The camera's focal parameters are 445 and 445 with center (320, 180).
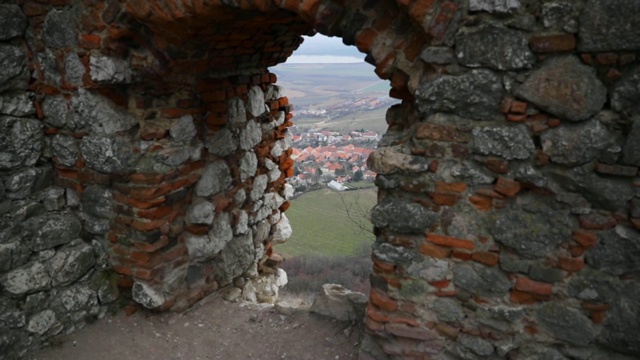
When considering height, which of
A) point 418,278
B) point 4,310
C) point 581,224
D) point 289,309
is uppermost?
point 581,224

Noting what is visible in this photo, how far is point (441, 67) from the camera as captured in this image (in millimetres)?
2305

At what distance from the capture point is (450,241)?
2.53 m

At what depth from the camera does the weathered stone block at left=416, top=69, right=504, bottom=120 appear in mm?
2230

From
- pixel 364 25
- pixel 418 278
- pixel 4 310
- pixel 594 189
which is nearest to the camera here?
pixel 594 189

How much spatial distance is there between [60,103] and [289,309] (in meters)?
2.51

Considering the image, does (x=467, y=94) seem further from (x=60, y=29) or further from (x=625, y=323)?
(x=60, y=29)

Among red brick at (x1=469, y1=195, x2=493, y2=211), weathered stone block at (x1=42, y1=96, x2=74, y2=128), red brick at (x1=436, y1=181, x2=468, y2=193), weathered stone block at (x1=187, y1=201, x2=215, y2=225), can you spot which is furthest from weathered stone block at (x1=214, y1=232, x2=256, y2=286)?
red brick at (x1=469, y1=195, x2=493, y2=211)

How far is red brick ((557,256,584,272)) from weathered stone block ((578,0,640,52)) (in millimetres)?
1040

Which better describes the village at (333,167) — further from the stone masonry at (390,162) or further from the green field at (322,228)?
the stone masonry at (390,162)

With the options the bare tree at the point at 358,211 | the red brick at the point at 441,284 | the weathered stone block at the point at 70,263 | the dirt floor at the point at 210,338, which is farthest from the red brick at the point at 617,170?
the bare tree at the point at 358,211

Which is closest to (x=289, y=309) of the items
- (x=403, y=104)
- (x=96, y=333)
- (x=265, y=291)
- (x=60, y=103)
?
(x=265, y=291)

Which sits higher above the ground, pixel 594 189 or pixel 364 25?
pixel 364 25

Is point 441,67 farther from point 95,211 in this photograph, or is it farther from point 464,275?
point 95,211

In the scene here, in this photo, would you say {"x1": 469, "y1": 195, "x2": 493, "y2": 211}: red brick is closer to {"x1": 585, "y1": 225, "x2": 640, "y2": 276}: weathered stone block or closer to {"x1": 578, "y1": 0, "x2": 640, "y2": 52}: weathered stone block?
{"x1": 585, "y1": 225, "x2": 640, "y2": 276}: weathered stone block
